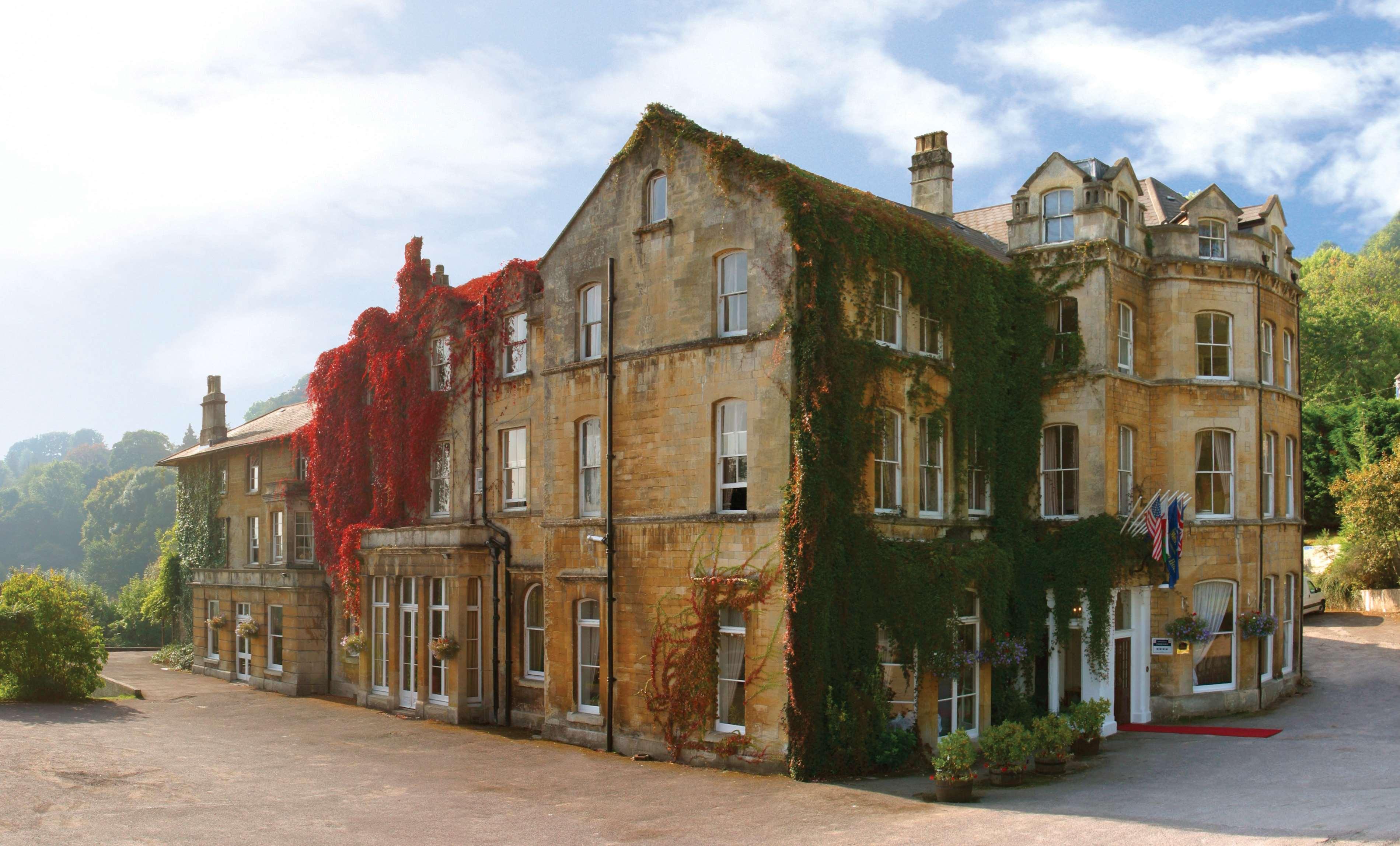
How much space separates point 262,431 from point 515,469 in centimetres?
1851

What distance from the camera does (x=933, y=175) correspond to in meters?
33.9

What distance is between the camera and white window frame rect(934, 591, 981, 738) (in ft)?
74.6

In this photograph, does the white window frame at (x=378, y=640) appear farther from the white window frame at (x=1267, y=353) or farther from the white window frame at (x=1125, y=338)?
the white window frame at (x=1267, y=353)

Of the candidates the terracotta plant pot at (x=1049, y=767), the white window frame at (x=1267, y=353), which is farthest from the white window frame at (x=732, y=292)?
the white window frame at (x=1267, y=353)

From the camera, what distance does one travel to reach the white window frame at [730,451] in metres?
22.5

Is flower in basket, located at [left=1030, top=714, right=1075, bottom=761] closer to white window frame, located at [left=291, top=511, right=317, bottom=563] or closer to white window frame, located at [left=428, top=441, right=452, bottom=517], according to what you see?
white window frame, located at [left=428, top=441, right=452, bottom=517]

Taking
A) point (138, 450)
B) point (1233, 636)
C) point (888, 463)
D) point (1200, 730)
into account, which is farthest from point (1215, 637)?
point (138, 450)

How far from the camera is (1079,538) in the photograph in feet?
86.7

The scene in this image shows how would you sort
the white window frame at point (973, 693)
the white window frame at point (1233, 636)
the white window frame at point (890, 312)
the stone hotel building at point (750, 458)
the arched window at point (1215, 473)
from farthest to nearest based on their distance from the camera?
the arched window at point (1215, 473) < the white window frame at point (1233, 636) < the white window frame at point (890, 312) < the white window frame at point (973, 693) < the stone hotel building at point (750, 458)

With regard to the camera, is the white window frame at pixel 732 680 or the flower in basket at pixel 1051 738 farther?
the white window frame at pixel 732 680

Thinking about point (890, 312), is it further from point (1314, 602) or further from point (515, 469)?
point (1314, 602)

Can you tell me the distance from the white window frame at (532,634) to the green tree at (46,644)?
13.8 m

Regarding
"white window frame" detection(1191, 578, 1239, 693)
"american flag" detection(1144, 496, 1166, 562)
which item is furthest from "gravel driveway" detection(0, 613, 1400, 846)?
"american flag" detection(1144, 496, 1166, 562)

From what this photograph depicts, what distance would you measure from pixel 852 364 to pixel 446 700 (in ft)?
48.5
